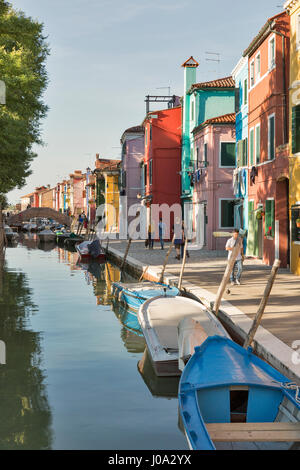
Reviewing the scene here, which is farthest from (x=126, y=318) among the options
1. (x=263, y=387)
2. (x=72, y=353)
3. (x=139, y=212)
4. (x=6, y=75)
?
(x=139, y=212)

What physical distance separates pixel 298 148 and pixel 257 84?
19.8 feet

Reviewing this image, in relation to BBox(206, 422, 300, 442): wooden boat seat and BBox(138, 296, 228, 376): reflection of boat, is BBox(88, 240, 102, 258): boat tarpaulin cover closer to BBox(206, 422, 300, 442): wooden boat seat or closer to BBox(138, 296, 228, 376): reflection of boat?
BBox(138, 296, 228, 376): reflection of boat

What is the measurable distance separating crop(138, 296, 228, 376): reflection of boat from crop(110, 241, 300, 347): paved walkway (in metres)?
1.06

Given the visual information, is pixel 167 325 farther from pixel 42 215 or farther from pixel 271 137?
pixel 42 215

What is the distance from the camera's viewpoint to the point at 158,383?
31.9ft

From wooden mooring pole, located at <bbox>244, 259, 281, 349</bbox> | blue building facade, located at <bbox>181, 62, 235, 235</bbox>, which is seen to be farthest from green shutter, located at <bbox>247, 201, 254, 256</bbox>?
wooden mooring pole, located at <bbox>244, 259, 281, 349</bbox>

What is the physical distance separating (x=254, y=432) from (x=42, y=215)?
80.2 meters

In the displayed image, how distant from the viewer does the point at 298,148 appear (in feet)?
61.1

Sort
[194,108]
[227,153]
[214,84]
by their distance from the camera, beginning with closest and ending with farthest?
[227,153], [214,84], [194,108]

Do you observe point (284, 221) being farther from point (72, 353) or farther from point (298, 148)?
point (72, 353)

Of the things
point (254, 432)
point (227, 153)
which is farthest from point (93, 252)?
point (254, 432)

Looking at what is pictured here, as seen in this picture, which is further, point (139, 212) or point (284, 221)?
point (139, 212)

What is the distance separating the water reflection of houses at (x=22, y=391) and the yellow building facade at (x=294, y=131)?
27.7ft

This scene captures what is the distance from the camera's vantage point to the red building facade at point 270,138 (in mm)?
20500
